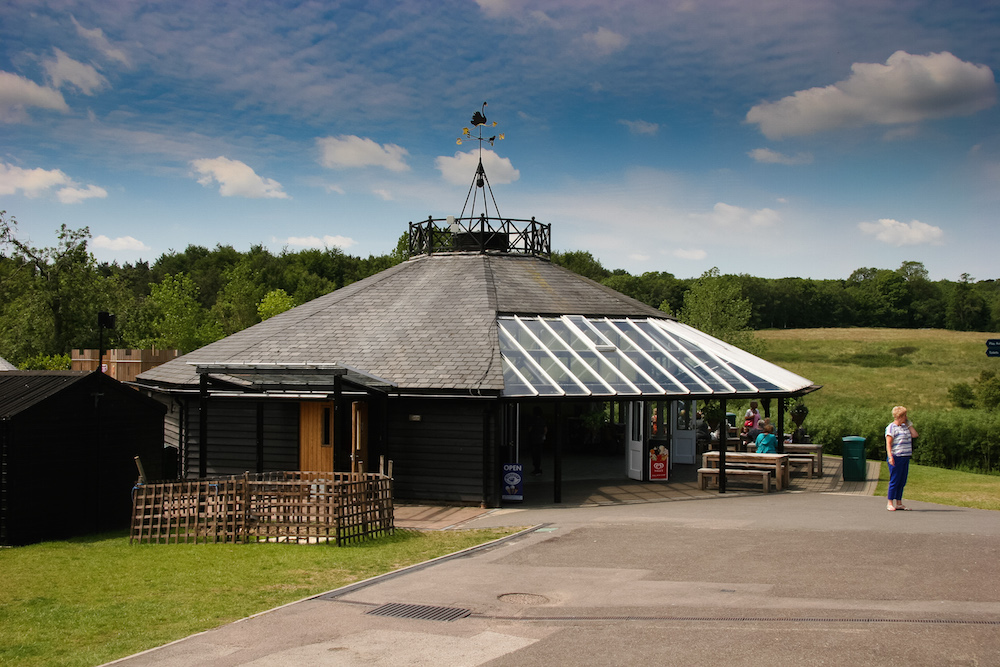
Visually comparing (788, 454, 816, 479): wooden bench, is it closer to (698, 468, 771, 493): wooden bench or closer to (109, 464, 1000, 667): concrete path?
(698, 468, 771, 493): wooden bench

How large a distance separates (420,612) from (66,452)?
9090 mm

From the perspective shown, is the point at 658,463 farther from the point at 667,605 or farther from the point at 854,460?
the point at 667,605

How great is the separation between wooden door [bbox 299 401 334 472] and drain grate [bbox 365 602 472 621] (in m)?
8.35

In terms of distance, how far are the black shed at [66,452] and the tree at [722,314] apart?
1195 inches

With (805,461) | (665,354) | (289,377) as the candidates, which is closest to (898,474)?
(805,461)

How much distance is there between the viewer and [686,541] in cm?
1183

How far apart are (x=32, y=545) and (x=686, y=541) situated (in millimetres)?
10601

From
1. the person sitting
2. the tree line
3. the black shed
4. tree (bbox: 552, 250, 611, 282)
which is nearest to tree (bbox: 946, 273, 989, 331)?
the tree line

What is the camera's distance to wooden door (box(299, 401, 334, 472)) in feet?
54.2

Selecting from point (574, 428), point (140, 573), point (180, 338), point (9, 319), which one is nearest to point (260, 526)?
point (140, 573)

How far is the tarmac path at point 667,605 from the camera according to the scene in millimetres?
6836

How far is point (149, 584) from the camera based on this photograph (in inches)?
380

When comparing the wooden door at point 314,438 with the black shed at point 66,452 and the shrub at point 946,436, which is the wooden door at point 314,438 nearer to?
the black shed at point 66,452

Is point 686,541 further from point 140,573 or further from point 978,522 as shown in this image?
point 140,573
